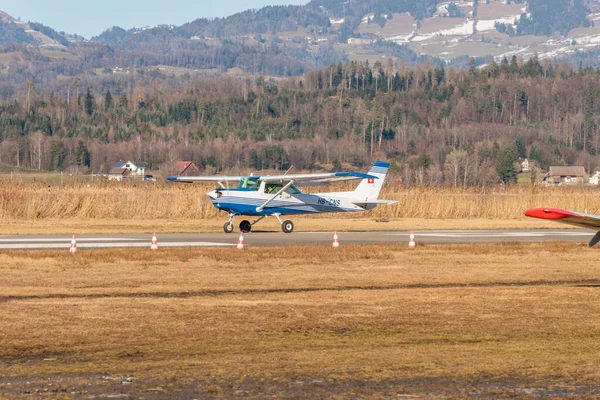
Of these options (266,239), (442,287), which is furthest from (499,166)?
(442,287)

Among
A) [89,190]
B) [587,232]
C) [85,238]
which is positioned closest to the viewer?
[85,238]

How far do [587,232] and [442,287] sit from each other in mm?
19899

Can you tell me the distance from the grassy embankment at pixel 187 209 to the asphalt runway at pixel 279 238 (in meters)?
3.06

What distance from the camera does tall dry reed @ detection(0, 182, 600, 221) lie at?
41438mm

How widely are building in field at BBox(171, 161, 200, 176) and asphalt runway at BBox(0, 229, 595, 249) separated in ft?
351

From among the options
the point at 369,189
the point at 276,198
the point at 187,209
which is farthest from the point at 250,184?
the point at 187,209

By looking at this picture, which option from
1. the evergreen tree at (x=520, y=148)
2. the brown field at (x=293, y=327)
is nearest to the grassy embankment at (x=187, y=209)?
the brown field at (x=293, y=327)

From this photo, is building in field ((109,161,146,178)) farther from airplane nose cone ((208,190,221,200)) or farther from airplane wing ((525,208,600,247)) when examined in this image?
airplane wing ((525,208,600,247))

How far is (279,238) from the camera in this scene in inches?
1257

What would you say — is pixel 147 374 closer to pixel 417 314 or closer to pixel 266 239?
pixel 417 314

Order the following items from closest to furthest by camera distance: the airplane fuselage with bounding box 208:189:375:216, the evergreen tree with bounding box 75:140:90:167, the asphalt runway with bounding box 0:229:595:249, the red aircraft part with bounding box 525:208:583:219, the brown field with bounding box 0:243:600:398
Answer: the brown field with bounding box 0:243:600:398 < the red aircraft part with bounding box 525:208:583:219 < the asphalt runway with bounding box 0:229:595:249 < the airplane fuselage with bounding box 208:189:375:216 < the evergreen tree with bounding box 75:140:90:167

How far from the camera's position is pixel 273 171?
150875 mm

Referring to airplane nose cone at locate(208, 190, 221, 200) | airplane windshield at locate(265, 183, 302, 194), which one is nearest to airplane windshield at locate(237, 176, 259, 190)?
airplane windshield at locate(265, 183, 302, 194)

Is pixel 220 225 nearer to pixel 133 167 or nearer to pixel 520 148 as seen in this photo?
pixel 133 167
